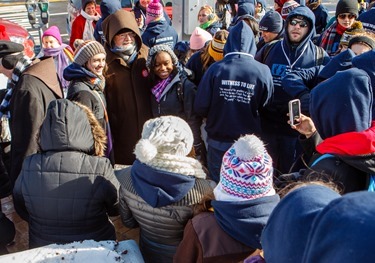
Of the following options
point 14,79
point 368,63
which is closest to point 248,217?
point 368,63

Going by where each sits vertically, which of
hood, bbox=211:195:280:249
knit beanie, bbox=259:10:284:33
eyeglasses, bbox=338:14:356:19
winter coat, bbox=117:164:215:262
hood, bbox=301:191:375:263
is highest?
eyeglasses, bbox=338:14:356:19

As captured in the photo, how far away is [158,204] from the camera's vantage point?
2236mm

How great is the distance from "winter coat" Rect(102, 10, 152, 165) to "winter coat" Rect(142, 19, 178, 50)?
4.76ft

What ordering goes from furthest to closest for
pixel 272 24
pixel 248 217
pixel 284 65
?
pixel 272 24
pixel 284 65
pixel 248 217

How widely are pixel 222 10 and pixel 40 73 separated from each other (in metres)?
5.11

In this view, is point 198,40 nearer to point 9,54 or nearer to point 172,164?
point 9,54

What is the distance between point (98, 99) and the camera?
141 inches

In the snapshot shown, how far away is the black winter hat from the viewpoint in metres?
3.57

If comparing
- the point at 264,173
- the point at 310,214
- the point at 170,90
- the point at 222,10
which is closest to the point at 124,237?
the point at 170,90

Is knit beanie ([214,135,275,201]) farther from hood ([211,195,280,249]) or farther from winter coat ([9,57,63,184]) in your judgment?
winter coat ([9,57,63,184])

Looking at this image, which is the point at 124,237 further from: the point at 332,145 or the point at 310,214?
the point at 310,214

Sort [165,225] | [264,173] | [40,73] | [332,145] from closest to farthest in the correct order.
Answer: [264,173] → [332,145] → [165,225] → [40,73]

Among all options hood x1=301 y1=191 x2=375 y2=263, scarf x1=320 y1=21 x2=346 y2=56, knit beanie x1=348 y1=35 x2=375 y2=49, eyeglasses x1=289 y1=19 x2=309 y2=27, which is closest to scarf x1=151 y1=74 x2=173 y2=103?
eyeglasses x1=289 y1=19 x2=309 y2=27

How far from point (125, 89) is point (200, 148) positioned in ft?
3.36
